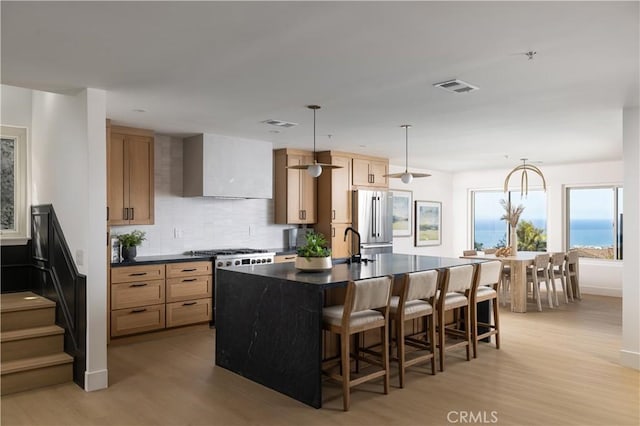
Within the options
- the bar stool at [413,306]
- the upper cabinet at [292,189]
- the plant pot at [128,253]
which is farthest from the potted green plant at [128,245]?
the bar stool at [413,306]

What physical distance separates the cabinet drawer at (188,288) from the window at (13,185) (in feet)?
5.30

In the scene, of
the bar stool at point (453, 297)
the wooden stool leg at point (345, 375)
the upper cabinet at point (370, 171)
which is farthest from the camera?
the upper cabinet at point (370, 171)

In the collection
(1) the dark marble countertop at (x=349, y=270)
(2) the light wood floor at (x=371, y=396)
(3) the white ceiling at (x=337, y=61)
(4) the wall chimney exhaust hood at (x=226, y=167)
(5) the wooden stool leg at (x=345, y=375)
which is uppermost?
(3) the white ceiling at (x=337, y=61)

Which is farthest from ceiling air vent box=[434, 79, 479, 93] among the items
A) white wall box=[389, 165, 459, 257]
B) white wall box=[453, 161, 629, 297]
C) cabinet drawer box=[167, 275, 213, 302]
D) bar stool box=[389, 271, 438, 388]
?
white wall box=[453, 161, 629, 297]

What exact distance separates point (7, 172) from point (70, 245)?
1.47 meters

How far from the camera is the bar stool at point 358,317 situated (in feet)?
11.7

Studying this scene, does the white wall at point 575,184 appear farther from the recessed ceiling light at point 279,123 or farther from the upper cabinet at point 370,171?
the recessed ceiling light at point 279,123

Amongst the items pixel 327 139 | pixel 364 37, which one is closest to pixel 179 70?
pixel 364 37

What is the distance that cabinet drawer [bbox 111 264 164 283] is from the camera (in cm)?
528

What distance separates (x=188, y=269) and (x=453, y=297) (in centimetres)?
307

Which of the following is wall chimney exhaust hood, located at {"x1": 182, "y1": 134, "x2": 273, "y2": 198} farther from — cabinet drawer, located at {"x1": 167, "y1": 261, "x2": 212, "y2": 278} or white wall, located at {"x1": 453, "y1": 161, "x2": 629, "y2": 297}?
white wall, located at {"x1": 453, "y1": 161, "x2": 629, "y2": 297}

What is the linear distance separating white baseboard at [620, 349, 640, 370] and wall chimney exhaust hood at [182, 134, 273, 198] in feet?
14.9

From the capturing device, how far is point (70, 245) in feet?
14.0

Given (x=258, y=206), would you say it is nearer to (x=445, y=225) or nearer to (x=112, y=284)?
(x=112, y=284)
